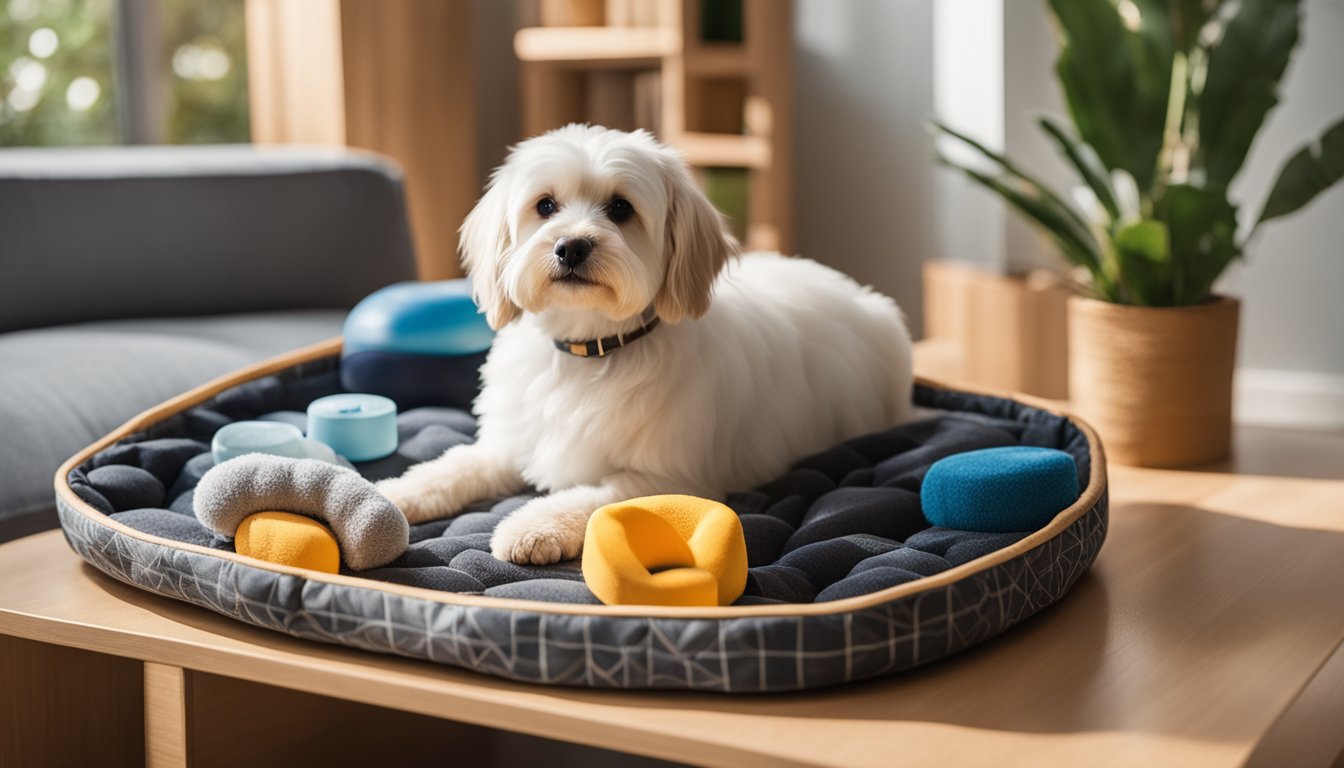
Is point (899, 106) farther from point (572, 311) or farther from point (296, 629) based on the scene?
point (296, 629)

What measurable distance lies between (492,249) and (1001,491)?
0.71 meters

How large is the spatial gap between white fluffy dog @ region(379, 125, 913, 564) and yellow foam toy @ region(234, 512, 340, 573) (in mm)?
200

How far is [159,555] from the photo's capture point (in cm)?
146

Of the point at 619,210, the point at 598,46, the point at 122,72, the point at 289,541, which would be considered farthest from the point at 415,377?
the point at 122,72

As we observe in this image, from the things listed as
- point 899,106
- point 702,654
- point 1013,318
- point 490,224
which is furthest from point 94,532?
point 899,106

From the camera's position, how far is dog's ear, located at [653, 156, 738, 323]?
5.62 ft

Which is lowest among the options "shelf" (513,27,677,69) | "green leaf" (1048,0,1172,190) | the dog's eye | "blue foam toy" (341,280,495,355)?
"blue foam toy" (341,280,495,355)

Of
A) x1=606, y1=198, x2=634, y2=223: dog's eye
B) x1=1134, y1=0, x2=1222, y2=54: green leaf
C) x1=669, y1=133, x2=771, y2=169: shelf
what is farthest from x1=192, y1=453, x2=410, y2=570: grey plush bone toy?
x1=669, y1=133, x2=771, y2=169: shelf

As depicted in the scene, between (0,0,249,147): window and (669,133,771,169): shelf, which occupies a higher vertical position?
(0,0,249,147): window

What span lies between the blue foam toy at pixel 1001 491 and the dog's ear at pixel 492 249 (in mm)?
596

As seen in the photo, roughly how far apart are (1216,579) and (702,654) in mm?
711

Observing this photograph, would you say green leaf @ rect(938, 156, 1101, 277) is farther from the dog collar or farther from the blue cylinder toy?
the blue cylinder toy

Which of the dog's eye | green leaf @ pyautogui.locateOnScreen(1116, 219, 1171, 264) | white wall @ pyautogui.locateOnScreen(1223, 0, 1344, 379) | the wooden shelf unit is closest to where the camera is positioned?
the dog's eye

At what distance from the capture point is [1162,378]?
212 centimetres
